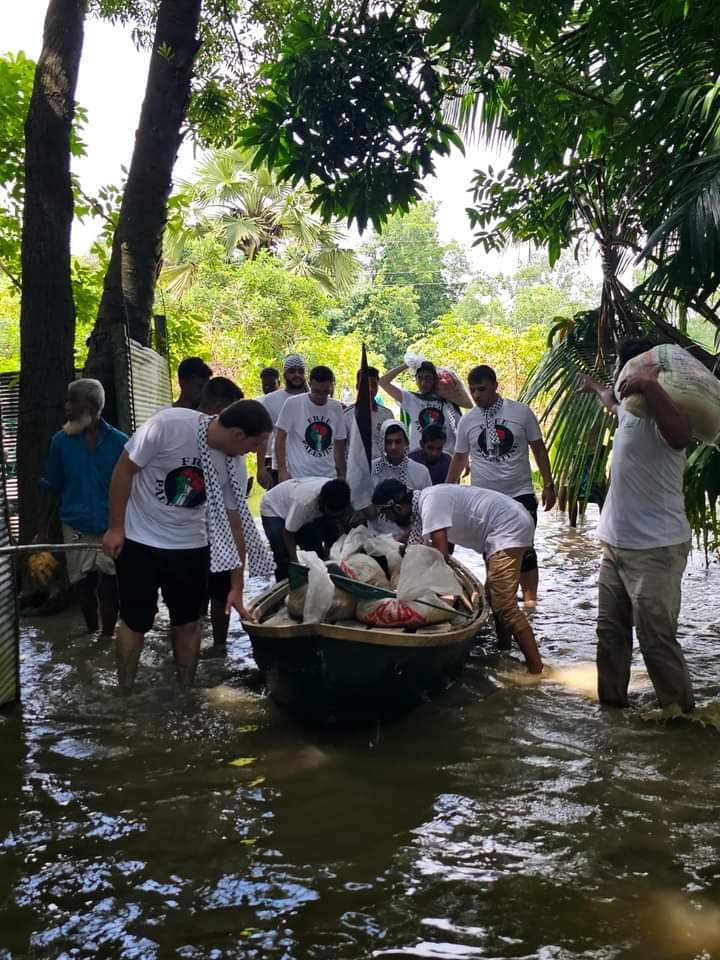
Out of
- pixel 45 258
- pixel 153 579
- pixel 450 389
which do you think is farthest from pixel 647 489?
pixel 45 258

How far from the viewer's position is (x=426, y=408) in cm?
877

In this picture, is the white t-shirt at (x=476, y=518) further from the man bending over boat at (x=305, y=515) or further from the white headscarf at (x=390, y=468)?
the white headscarf at (x=390, y=468)

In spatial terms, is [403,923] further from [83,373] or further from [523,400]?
[83,373]

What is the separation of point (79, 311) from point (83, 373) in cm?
211

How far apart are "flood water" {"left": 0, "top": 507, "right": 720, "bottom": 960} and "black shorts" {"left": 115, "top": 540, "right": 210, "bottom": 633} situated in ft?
1.97

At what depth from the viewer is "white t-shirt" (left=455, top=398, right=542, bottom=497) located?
7480mm

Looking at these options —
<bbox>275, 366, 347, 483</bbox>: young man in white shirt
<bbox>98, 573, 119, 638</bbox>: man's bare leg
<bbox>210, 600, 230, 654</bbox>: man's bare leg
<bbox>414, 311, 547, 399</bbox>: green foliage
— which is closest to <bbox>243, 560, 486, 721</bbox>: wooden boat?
<bbox>210, 600, 230, 654</bbox>: man's bare leg

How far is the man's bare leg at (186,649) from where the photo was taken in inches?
220

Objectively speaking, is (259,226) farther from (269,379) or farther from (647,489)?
(647,489)

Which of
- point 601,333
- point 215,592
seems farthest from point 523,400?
point 215,592

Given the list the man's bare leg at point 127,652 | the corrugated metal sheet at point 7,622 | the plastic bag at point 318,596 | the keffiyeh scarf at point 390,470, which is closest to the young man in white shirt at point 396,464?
the keffiyeh scarf at point 390,470

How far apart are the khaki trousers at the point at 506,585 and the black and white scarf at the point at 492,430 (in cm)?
156

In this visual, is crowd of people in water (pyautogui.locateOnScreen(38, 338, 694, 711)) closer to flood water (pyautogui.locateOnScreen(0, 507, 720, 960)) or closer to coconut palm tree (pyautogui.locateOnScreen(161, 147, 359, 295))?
flood water (pyautogui.locateOnScreen(0, 507, 720, 960))

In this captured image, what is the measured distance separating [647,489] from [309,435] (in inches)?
161
